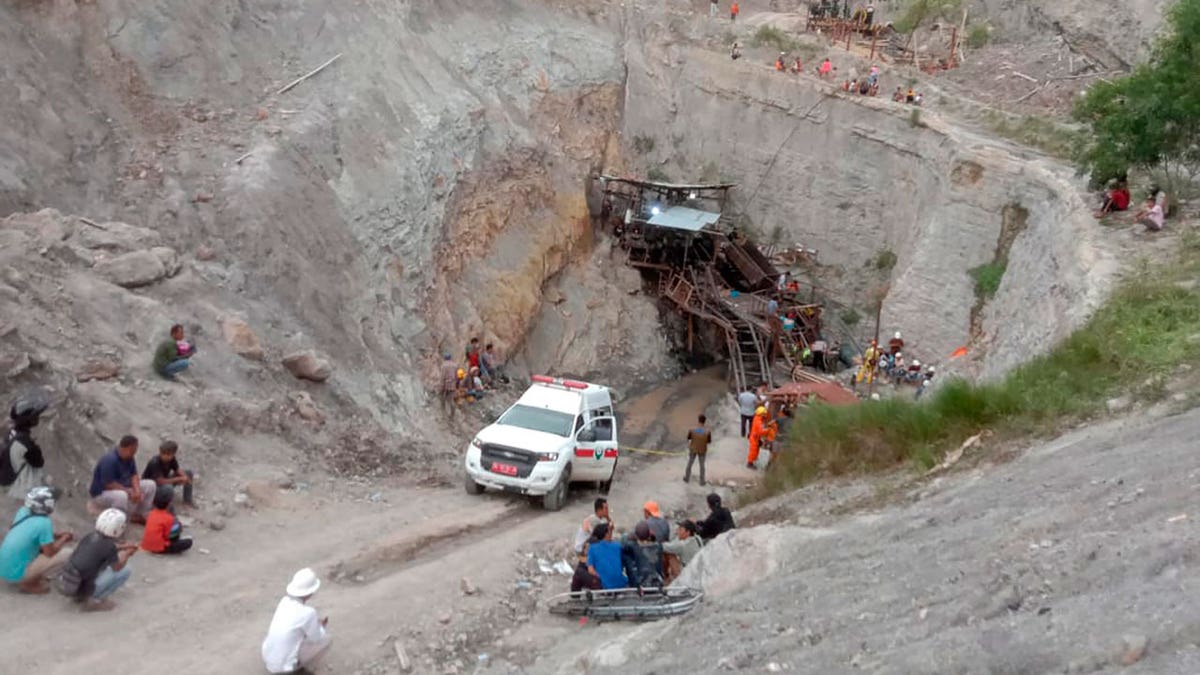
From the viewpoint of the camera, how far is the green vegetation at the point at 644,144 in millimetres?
33469

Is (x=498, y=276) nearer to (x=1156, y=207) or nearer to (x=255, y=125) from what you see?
(x=255, y=125)

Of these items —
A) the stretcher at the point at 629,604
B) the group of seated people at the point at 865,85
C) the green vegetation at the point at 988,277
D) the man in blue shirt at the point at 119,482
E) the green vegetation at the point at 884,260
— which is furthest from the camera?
the group of seated people at the point at 865,85

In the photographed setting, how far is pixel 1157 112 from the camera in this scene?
1798 centimetres

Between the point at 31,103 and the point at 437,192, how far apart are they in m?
8.47

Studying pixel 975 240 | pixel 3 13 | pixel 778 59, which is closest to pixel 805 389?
pixel 975 240

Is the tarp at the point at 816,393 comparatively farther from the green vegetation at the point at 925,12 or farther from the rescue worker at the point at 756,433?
the green vegetation at the point at 925,12

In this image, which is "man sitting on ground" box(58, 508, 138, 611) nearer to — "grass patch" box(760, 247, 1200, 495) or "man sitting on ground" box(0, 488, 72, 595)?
"man sitting on ground" box(0, 488, 72, 595)

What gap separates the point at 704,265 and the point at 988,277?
347 inches

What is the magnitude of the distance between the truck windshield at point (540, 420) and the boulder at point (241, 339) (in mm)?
4193

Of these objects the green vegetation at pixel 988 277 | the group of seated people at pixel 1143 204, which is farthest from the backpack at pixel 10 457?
the green vegetation at pixel 988 277

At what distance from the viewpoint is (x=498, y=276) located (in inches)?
1017

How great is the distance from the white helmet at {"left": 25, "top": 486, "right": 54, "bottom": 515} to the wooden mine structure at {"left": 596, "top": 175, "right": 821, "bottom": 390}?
19.6 metres

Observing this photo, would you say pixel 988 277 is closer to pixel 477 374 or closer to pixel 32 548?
pixel 477 374

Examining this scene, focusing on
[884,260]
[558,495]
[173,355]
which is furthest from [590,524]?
[884,260]
